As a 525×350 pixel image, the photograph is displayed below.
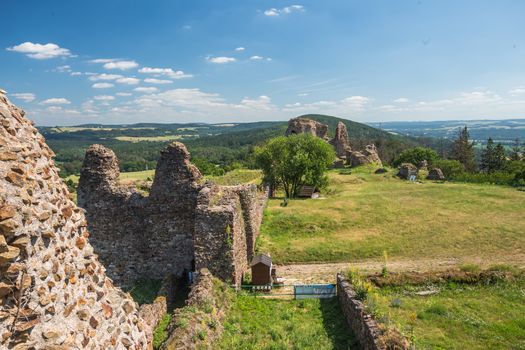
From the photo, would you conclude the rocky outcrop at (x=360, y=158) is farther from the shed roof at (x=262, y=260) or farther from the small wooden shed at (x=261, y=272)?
the small wooden shed at (x=261, y=272)

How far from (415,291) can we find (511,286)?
4380 millimetres

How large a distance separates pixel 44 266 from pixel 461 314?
1476cm

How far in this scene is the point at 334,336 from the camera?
12.5 metres

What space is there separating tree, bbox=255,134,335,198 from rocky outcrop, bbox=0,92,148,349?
3745 cm

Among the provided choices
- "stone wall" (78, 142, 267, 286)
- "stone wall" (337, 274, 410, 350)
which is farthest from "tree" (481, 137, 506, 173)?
"stone wall" (78, 142, 267, 286)

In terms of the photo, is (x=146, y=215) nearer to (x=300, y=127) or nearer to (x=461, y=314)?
(x=461, y=314)

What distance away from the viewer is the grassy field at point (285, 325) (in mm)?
11641

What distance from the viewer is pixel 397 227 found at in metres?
26.4

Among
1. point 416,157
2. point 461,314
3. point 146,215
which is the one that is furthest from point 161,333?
point 416,157

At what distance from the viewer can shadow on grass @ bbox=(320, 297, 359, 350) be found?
39.4 ft

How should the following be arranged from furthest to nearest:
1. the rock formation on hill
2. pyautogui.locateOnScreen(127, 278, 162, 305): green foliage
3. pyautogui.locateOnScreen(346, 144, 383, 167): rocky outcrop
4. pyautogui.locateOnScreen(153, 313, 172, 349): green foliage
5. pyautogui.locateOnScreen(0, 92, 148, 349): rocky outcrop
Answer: the rock formation on hill < pyautogui.locateOnScreen(346, 144, 383, 167): rocky outcrop < pyautogui.locateOnScreen(127, 278, 162, 305): green foliage < pyautogui.locateOnScreen(153, 313, 172, 349): green foliage < pyautogui.locateOnScreen(0, 92, 148, 349): rocky outcrop

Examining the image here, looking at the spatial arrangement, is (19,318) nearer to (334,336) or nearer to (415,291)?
(334,336)

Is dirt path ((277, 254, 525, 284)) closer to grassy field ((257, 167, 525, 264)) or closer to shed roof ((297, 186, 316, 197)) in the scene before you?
grassy field ((257, 167, 525, 264))

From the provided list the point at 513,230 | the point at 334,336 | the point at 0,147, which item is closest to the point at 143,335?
the point at 0,147
